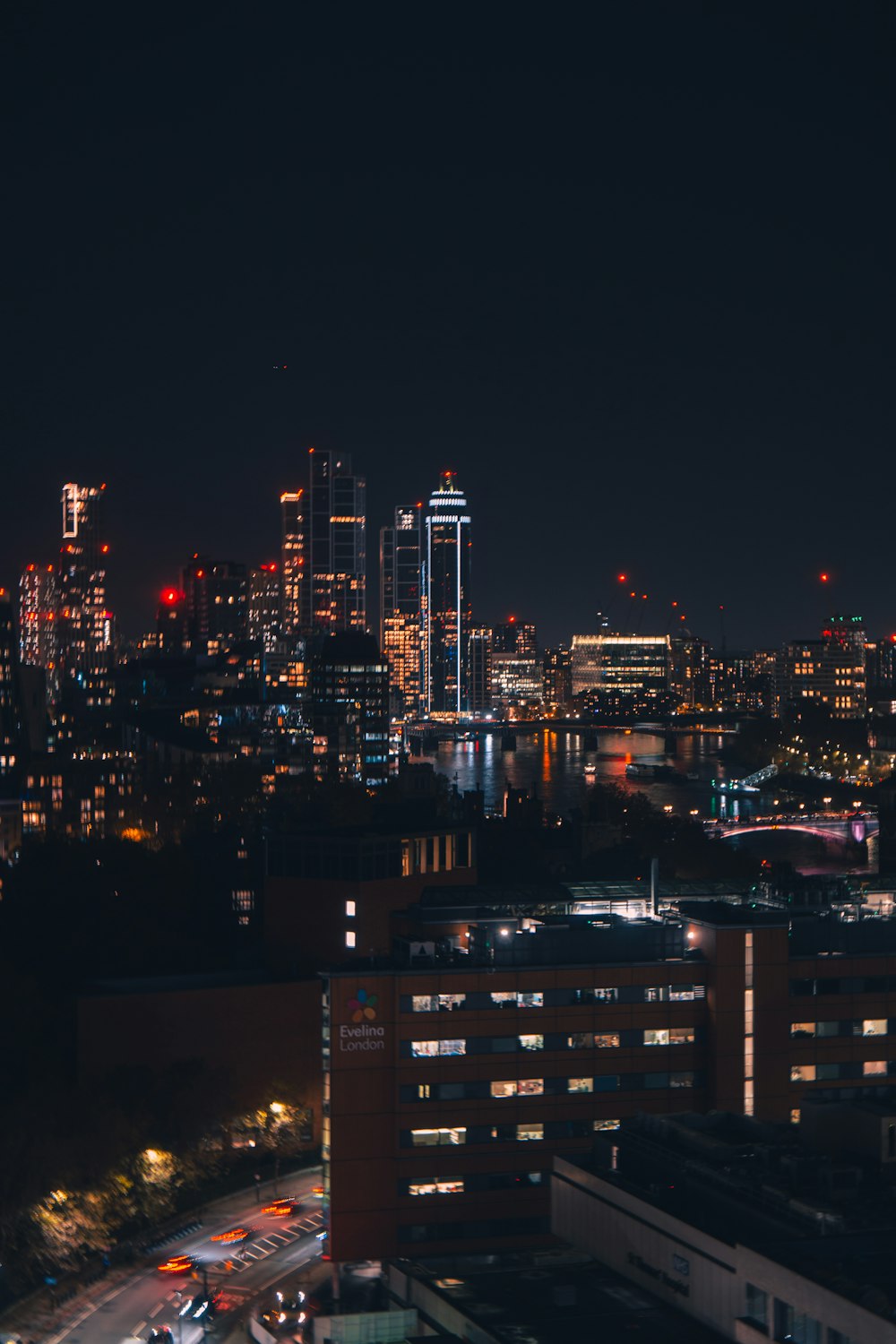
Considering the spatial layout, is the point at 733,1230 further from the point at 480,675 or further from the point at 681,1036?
the point at 480,675

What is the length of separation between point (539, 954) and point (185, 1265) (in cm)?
257

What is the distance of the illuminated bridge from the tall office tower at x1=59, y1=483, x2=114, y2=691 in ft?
131

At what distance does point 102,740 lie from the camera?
147ft

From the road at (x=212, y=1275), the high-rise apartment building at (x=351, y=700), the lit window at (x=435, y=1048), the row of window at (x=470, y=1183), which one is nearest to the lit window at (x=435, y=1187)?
the row of window at (x=470, y=1183)

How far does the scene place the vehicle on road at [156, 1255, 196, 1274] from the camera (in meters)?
10.2

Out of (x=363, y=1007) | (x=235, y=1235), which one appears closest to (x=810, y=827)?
(x=235, y=1235)

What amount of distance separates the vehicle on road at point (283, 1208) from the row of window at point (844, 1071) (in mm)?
3119

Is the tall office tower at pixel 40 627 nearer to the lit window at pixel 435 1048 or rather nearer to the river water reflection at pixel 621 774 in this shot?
the river water reflection at pixel 621 774

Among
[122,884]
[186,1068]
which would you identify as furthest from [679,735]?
[186,1068]

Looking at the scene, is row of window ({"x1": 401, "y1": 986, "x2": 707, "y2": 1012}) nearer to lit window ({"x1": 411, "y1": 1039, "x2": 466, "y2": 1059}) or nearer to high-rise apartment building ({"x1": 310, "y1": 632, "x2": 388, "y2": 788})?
lit window ({"x1": 411, "y1": 1039, "x2": 466, "y2": 1059})

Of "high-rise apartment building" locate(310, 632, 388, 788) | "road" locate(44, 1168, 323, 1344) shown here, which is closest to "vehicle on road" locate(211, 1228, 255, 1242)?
"road" locate(44, 1168, 323, 1344)

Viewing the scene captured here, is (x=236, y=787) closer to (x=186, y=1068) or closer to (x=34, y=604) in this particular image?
(x=186, y=1068)

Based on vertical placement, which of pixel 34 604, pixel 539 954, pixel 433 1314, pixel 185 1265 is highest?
pixel 34 604

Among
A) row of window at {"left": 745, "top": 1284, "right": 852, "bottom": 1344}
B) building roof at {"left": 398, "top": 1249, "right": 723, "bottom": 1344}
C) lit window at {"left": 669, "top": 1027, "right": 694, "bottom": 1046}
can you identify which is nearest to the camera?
row of window at {"left": 745, "top": 1284, "right": 852, "bottom": 1344}
